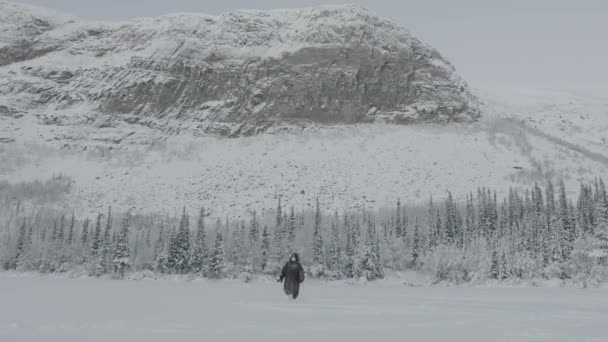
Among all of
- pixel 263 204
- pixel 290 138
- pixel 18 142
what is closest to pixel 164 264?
pixel 263 204

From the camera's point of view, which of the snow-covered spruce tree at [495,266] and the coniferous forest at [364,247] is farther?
the coniferous forest at [364,247]

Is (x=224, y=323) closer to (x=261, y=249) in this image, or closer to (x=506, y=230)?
(x=261, y=249)

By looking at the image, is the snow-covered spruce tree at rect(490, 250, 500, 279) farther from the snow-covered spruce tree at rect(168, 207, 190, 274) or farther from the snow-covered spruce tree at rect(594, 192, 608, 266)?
the snow-covered spruce tree at rect(168, 207, 190, 274)

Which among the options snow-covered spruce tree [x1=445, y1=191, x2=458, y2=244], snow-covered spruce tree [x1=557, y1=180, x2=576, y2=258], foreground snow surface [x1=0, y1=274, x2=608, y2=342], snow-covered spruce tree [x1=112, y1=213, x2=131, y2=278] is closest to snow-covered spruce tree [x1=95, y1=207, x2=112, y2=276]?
snow-covered spruce tree [x1=112, y1=213, x2=131, y2=278]

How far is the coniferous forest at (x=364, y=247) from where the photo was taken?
73.3 metres

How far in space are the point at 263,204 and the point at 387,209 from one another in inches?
1361

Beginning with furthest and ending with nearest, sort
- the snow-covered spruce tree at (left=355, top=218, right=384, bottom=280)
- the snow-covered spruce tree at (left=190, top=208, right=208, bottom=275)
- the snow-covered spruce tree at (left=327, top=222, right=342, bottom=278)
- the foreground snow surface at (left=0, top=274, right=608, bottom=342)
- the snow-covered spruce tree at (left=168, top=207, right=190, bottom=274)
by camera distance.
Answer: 1. the snow-covered spruce tree at (left=168, top=207, right=190, bottom=274)
2. the snow-covered spruce tree at (left=327, top=222, right=342, bottom=278)
3. the snow-covered spruce tree at (left=190, top=208, right=208, bottom=275)
4. the snow-covered spruce tree at (left=355, top=218, right=384, bottom=280)
5. the foreground snow surface at (left=0, top=274, right=608, bottom=342)

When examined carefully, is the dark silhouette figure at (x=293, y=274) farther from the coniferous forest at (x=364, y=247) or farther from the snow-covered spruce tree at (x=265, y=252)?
the snow-covered spruce tree at (x=265, y=252)

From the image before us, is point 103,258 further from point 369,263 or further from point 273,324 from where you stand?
point 273,324

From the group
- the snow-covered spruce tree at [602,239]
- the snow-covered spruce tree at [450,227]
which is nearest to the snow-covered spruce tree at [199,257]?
the snow-covered spruce tree at [450,227]

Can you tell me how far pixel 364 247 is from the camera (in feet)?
269

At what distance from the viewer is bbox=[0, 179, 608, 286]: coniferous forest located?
7331cm

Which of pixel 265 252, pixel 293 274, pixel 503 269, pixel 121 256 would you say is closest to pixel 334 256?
pixel 265 252

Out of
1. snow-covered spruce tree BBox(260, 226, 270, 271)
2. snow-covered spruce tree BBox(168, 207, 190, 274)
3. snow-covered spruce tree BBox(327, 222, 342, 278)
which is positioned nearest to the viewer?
snow-covered spruce tree BBox(327, 222, 342, 278)
